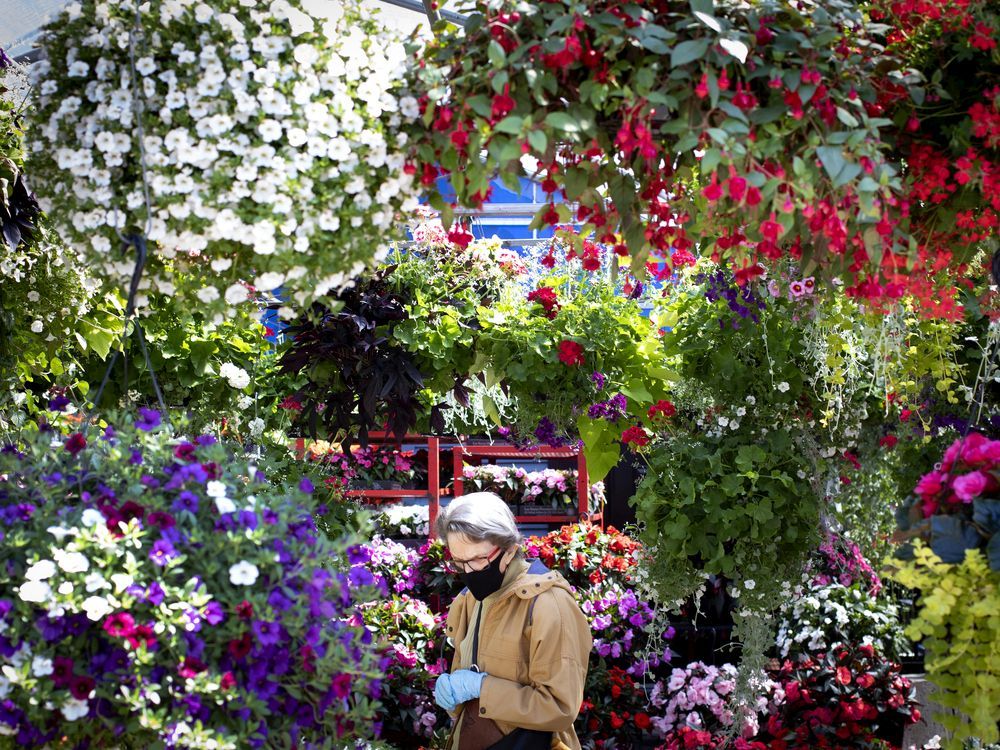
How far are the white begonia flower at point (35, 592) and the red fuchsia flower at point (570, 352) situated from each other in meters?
1.79

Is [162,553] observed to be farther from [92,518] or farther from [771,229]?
[771,229]

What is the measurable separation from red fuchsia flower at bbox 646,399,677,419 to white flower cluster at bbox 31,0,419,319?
5.43ft

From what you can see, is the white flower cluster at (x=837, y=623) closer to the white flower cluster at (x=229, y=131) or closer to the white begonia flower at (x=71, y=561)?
the white flower cluster at (x=229, y=131)

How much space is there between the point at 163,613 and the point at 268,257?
585mm

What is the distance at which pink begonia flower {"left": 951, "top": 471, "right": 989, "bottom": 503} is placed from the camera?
1.41 meters

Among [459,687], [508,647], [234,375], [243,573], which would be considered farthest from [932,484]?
[234,375]

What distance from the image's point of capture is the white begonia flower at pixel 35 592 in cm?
129

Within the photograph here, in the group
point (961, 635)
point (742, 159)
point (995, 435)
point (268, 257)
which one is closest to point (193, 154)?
point (268, 257)

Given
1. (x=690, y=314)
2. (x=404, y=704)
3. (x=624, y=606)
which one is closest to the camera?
(x=690, y=314)

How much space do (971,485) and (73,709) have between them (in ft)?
4.31

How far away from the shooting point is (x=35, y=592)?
1.30 metres

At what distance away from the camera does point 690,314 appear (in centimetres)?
311

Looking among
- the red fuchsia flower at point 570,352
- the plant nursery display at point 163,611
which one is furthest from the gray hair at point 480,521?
the plant nursery display at point 163,611

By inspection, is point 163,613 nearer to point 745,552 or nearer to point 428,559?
point 745,552
